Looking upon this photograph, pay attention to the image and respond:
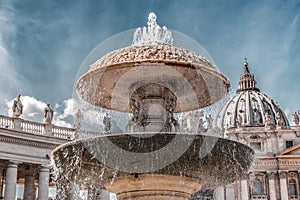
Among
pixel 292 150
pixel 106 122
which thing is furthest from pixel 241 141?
pixel 292 150

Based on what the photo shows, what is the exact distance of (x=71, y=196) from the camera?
3022 cm

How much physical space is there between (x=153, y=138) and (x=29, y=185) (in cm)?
2358

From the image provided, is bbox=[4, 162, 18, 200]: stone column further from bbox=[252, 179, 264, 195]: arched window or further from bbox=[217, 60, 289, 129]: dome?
bbox=[217, 60, 289, 129]: dome

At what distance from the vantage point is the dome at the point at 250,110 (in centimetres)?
10288

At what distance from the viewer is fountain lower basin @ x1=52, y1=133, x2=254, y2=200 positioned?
1047 centimetres

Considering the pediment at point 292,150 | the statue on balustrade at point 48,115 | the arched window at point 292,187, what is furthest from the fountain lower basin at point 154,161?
the arched window at point 292,187

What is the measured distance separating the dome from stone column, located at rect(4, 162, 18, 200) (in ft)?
242

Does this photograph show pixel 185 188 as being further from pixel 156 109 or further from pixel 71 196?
pixel 71 196

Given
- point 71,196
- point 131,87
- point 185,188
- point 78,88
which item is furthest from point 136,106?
point 71,196

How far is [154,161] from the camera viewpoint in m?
10.9

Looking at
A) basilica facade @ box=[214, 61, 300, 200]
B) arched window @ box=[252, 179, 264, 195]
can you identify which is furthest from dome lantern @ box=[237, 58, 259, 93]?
arched window @ box=[252, 179, 264, 195]

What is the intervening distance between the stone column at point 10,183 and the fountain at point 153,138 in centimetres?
1637

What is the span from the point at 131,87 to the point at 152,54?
5.85 ft

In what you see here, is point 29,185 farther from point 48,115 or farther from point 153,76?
point 153,76
